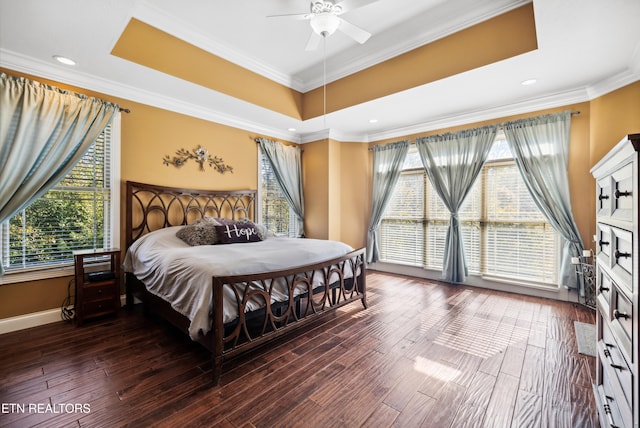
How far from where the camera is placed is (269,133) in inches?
198

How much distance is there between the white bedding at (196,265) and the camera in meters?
2.02

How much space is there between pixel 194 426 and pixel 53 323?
250cm

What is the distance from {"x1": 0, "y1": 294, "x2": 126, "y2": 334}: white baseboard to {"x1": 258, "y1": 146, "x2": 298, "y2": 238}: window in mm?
2798

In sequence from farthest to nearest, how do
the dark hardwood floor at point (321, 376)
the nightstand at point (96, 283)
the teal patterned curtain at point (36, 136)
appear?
the nightstand at point (96, 283)
the teal patterned curtain at point (36, 136)
the dark hardwood floor at point (321, 376)

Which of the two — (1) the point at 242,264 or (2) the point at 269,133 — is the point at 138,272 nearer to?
(1) the point at 242,264

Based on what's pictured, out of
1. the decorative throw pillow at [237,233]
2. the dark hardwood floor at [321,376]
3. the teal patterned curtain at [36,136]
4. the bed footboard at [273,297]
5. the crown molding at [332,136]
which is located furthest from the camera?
the crown molding at [332,136]

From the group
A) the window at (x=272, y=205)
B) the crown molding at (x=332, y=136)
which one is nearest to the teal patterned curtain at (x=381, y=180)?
the crown molding at (x=332, y=136)

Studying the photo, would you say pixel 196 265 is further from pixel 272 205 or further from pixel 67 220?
pixel 272 205

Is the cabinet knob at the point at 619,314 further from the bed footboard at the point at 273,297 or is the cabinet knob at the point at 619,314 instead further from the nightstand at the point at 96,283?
the nightstand at the point at 96,283

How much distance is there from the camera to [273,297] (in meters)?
2.37

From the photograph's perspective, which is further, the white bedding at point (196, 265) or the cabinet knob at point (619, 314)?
the white bedding at point (196, 265)

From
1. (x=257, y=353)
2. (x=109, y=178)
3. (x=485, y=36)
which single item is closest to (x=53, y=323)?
(x=109, y=178)

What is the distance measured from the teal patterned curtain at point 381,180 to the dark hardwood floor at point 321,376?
7.48 ft

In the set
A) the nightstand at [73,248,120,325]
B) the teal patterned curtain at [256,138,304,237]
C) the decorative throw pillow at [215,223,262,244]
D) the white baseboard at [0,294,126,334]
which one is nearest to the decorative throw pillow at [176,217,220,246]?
the decorative throw pillow at [215,223,262,244]
